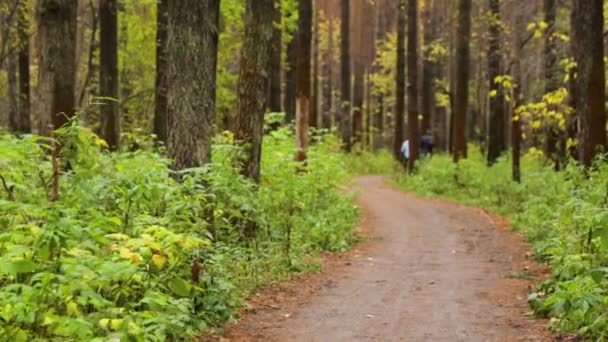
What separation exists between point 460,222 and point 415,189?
726cm

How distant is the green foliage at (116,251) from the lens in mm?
4703

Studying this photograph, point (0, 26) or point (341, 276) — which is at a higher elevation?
point (0, 26)

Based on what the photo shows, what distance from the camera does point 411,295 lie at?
28.5ft

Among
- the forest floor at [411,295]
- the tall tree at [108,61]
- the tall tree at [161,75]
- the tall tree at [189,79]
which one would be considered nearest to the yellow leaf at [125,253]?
the forest floor at [411,295]

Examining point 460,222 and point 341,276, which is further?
point 460,222

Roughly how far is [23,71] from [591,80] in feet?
62.1

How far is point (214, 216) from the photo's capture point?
768cm

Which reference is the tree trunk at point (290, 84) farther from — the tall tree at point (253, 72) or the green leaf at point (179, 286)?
the green leaf at point (179, 286)

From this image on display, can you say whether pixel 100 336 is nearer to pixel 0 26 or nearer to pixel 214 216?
pixel 214 216

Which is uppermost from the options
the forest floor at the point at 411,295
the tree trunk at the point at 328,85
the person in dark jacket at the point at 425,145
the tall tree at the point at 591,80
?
the tree trunk at the point at 328,85

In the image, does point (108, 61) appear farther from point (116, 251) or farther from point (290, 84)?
point (116, 251)

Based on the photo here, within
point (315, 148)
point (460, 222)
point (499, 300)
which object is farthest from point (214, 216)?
point (315, 148)

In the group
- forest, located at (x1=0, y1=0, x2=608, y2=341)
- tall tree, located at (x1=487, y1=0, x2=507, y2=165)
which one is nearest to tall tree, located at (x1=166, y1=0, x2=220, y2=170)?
forest, located at (x1=0, y1=0, x2=608, y2=341)

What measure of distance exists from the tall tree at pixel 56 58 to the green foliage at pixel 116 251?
2905mm
